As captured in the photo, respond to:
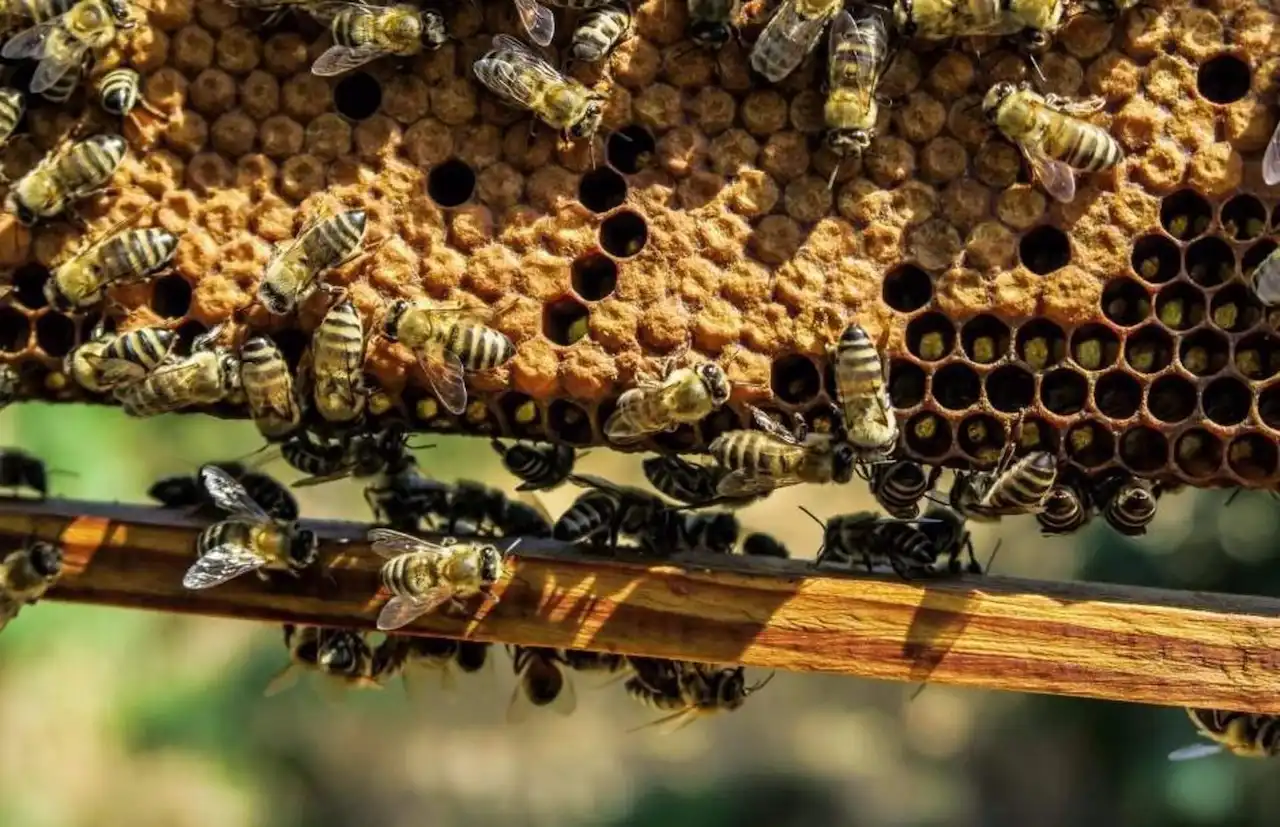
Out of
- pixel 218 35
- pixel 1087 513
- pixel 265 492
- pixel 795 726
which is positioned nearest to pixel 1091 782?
pixel 795 726

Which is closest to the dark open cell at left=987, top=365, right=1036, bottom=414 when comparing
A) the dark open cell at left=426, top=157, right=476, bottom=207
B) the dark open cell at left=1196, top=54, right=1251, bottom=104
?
the dark open cell at left=1196, top=54, right=1251, bottom=104

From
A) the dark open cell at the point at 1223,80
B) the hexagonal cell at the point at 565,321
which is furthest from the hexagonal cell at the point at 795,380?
the dark open cell at the point at 1223,80

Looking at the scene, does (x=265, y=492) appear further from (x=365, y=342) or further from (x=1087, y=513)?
(x=1087, y=513)

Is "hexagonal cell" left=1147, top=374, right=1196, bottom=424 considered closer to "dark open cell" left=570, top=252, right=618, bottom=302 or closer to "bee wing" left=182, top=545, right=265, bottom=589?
"dark open cell" left=570, top=252, right=618, bottom=302

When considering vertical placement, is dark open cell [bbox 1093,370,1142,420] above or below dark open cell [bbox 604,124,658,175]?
below

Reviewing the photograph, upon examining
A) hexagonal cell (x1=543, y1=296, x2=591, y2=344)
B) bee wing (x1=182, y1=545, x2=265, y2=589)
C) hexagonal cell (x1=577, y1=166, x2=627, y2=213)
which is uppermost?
hexagonal cell (x1=577, y1=166, x2=627, y2=213)

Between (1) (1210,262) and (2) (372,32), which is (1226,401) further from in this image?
(2) (372,32)

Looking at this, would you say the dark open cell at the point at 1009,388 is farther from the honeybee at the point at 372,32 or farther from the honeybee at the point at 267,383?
the honeybee at the point at 267,383
